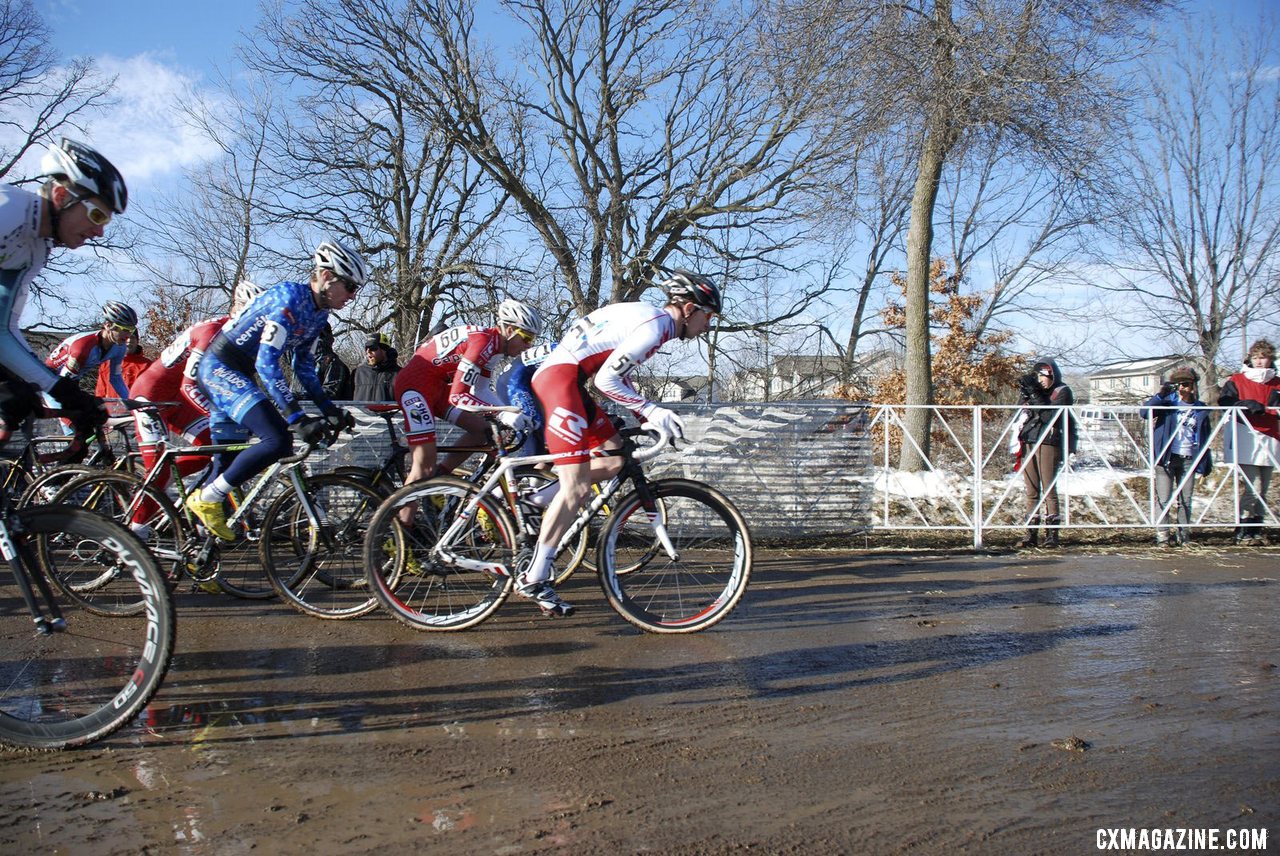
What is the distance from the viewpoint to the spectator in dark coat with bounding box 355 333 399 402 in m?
9.45

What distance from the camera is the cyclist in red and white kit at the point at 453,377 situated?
6.19 meters

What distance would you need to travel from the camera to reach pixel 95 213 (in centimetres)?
350

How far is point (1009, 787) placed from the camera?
2879 millimetres

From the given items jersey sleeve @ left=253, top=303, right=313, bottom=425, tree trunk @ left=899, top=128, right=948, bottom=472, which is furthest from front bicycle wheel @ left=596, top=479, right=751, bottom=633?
tree trunk @ left=899, top=128, right=948, bottom=472

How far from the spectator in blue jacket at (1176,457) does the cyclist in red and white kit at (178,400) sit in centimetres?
882

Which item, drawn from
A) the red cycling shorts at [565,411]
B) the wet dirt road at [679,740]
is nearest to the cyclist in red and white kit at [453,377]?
the wet dirt road at [679,740]

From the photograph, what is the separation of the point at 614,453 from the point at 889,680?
72.5 inches

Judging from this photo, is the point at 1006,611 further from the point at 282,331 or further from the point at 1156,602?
the point at 282,331

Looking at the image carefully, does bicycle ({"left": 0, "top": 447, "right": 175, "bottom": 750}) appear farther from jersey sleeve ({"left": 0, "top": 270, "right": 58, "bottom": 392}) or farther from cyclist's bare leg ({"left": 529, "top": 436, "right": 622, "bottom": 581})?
cyclist's bare leg ({"left": 529, "top": 436, "right": 622, "bottom": 581})

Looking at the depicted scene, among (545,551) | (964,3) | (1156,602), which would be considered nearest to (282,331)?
(545,551)

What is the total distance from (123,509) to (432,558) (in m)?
1.91

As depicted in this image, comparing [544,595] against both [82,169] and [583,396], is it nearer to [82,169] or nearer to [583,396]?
[583,396]

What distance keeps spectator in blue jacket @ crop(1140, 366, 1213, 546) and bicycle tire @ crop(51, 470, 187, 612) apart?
9000mm

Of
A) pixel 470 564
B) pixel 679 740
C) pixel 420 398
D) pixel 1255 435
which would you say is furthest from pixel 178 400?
pixel 1255 435
